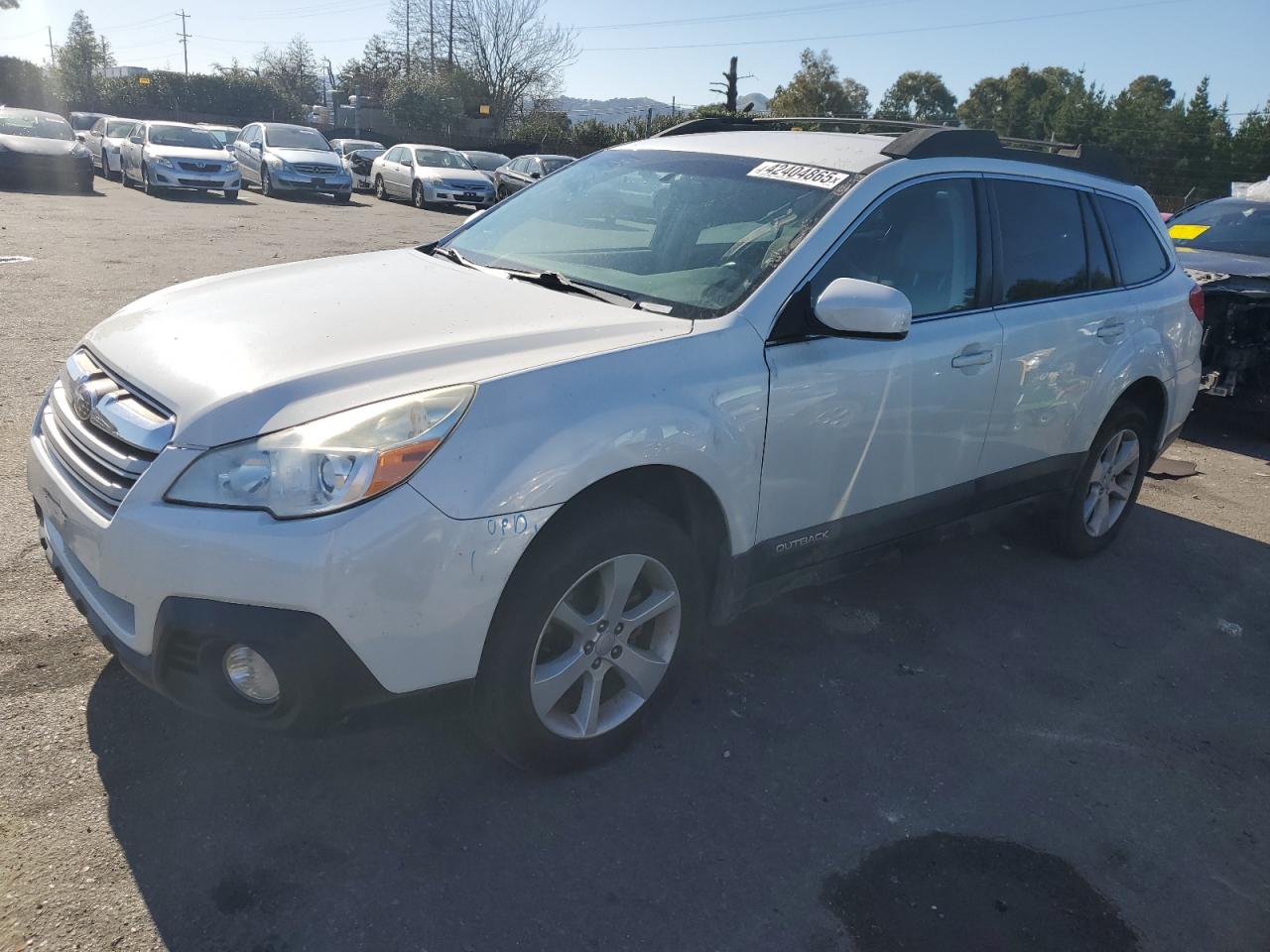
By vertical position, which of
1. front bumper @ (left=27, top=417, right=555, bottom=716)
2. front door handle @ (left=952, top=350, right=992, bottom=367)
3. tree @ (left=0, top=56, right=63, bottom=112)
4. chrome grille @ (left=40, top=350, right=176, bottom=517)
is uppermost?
tree @ (left=0, top=56, right=63, bottom=112)

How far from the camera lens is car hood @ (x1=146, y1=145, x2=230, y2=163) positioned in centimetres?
2044

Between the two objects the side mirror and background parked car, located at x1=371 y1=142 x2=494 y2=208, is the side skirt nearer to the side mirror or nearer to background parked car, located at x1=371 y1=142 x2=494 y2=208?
the side mirror

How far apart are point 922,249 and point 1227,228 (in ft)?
22.4

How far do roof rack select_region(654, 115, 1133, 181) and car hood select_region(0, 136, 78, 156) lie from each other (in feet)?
64.3

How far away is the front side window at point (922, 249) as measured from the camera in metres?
3.35

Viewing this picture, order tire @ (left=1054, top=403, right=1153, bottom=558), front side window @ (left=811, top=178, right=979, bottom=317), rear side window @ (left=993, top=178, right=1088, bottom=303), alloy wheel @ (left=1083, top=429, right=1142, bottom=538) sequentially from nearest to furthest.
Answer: front side window @ (left=811, top=178, right=979, bottom=317) → rear side window @ (left=993, top=178, right=1088, bottom=303) → tire @ (left=1054, top=403, right=1153, bottom=558) → alloy wheel @ (left=1083, top=429, right=1142, bottom=538)

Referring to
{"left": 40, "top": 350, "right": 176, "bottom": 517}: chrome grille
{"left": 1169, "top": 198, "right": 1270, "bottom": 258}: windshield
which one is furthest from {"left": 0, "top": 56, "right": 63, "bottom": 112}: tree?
{"left": 40, "top": 350, "right": 176, "bottom": 517}: chrome grille

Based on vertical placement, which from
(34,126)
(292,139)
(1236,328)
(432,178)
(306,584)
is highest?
(292,139)

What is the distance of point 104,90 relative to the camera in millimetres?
56094

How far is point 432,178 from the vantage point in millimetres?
23141

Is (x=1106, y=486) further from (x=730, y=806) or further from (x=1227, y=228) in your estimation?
(x=1227, y=228)

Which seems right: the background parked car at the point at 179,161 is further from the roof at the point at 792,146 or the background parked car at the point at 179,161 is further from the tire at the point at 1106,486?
the tire at the point at 1106,486

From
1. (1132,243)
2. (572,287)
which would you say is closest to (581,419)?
(572,287)

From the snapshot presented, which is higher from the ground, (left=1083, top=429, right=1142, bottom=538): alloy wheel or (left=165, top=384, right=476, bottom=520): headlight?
(left=165, top=384, right=476, bottom=520): headlight
